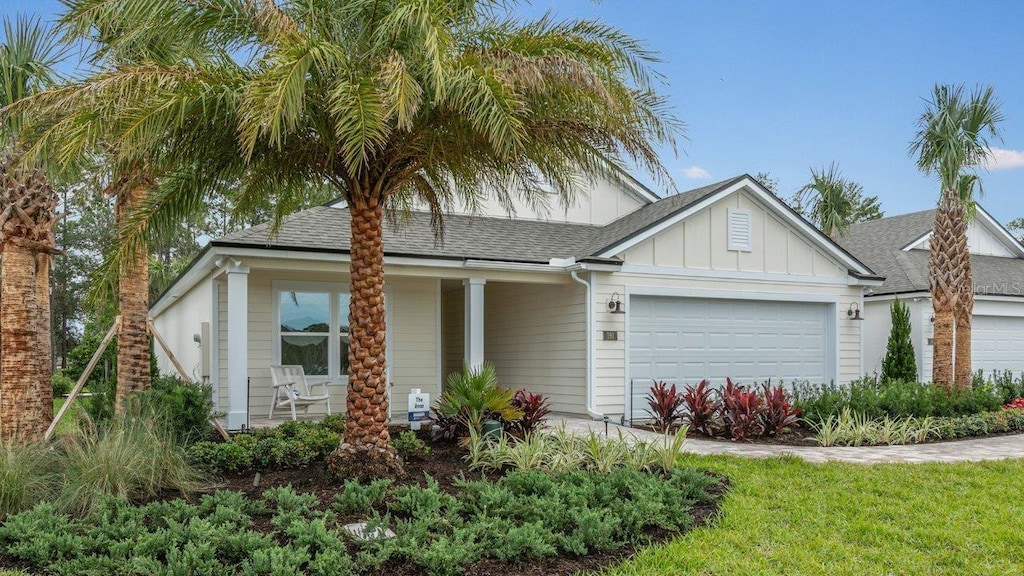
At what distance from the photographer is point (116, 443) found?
623 centimetres

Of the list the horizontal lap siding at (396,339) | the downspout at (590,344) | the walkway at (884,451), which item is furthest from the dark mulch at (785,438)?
the horizontal lap siding at (396,339)

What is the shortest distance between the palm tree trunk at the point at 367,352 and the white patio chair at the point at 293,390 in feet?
15.2

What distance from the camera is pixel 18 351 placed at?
791 centimetres

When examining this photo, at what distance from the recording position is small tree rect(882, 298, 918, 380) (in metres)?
15.8

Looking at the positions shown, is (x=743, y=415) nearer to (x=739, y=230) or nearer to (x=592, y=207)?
(x=739, y=230)

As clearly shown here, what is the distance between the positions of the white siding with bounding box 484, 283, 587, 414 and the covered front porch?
2 cm

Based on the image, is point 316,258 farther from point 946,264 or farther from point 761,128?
point 761,128

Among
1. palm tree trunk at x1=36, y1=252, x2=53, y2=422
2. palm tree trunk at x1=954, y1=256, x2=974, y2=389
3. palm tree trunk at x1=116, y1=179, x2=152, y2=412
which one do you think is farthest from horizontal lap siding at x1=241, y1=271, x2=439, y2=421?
palm tree trunk at x1=954, y1=256, x2=974, y2=389

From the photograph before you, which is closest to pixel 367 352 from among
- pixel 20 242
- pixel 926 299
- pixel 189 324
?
pixel 20 242

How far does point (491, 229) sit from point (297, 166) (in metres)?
7.70

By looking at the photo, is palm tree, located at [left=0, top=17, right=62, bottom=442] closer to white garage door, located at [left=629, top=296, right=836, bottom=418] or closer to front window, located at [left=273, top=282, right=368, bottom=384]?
front window, located at [left=273, top=282, right=368, bottom=384]

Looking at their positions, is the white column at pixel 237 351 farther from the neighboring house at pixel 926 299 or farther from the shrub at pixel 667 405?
the neighboring house at pixel 926 299

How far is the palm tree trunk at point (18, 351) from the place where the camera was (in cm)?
787

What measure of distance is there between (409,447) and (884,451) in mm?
5578
